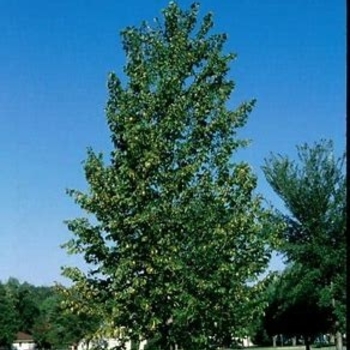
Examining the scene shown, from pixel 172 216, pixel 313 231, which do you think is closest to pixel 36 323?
pixel 313 231

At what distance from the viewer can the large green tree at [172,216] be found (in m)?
18.8

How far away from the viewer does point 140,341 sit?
1972cm

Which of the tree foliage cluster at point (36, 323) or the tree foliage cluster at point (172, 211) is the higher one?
the tree foliage cluster at point (36, 323)

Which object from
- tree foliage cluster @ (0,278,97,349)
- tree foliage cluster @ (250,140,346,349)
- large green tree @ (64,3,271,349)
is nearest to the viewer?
large green tree @ (64,3,271,349)

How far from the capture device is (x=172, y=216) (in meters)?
19.0

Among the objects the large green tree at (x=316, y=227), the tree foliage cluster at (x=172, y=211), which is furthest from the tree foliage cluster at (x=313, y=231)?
Result: the tree foliage cluster at (x=172, y=211)

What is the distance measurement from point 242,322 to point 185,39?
8425mm

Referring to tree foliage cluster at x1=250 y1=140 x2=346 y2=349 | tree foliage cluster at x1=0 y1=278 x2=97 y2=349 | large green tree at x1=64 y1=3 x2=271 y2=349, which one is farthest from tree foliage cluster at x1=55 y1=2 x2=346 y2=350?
tree foliage cluster at x1=0 y1=278 x2=97 y2=349

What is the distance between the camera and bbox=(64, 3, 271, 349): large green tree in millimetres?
18828

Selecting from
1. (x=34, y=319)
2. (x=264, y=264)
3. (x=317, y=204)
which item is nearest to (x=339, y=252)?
(x=317, y=204)

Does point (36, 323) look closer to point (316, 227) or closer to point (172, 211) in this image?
point (316, 227)

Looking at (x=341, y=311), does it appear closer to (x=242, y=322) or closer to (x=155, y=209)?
(x=242, y=322)

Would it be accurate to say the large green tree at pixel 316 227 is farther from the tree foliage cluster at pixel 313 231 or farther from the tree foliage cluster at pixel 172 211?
the tree foliage cluster at pixel 172 211

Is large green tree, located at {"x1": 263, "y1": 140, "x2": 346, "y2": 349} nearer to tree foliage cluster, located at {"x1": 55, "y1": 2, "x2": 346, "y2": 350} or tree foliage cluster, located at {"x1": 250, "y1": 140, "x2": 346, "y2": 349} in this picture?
tree foliage cluster, located at {"x1": 250, "y1": 140, "x2": 346, "y2": 349}
